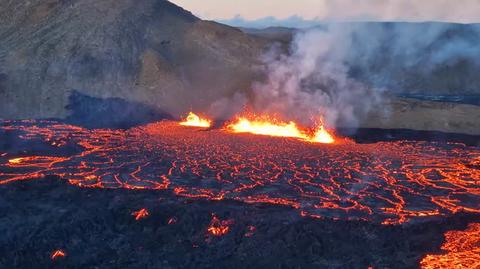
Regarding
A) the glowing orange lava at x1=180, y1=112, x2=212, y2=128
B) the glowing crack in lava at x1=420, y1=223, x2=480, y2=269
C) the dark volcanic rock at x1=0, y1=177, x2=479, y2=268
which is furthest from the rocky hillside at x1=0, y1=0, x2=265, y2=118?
the glowing crack in lava at x1=420, y1=223, x2=480, y2=269

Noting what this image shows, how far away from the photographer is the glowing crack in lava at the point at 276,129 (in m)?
33.4

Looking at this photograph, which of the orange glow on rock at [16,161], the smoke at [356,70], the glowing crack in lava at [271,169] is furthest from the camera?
the smoke at [356,70]

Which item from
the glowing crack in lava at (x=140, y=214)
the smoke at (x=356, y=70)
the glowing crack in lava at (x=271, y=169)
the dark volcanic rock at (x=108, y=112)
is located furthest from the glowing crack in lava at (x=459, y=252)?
the dark volcanic rock at (x=108, y=112)

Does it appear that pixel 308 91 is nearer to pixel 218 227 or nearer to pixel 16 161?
pixel 16 161

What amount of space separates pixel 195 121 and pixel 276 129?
7.67m

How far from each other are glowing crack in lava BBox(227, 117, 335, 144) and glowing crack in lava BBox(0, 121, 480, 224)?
1.87 meters

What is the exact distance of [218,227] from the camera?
53.4ft

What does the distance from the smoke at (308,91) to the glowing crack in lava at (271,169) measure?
23.6 feet

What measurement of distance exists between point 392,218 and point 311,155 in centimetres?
1027

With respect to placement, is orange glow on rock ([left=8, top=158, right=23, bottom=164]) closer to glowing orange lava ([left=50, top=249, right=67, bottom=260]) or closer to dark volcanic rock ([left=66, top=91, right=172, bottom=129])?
dark volcanic rock ([left=66, top=91, right=172, bottom=129])

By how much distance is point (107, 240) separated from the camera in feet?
50.6

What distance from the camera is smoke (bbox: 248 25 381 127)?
129ft

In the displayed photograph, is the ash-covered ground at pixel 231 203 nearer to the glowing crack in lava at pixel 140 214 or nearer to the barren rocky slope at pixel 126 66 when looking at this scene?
the glowing crack in lava at pixel 140 214

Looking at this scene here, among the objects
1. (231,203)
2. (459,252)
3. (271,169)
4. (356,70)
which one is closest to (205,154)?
(271,169)
